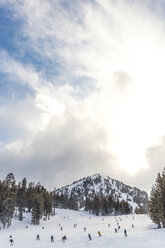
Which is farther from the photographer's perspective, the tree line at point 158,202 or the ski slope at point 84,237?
the tree line at point 158,202

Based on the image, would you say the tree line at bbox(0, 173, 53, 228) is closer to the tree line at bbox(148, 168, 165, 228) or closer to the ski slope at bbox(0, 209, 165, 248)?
the ski slope at bbox(0, 209, 165, 248)

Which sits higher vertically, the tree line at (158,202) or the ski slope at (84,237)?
the tree line at (158,202)

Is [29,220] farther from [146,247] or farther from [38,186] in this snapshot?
[146,247]

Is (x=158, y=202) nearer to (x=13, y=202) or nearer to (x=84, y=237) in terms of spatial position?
(x=84, y=237)

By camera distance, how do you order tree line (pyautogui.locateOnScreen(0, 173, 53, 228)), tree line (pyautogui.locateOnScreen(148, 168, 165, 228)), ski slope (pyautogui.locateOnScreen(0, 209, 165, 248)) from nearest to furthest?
1. ski slope (pyautogui.locateOnScreen(0, 209, 165, 248))
2. tree line (pyautogui.locateOnScreen(148, 168, 165, 228))
3. tree line (pyautogui.locateOnScreen(0, 173, 53, 228))

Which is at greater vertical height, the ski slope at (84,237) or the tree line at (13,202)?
the tree line at (13,202)

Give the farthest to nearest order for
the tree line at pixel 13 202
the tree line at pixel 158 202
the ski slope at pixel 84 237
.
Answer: the tree line at pixel 13 202
the tree line at pixel 158 202
the ski slope at pixel 84 237

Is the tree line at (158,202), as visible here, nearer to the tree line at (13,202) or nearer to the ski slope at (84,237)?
the ski slope at (84,237)

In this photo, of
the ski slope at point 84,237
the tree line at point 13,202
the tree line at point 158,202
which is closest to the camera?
the ski slope at point 84,237

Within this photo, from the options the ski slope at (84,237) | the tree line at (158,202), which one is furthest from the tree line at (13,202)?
the tree line at (158,202)

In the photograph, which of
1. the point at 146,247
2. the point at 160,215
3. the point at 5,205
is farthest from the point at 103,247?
the point at 5,205

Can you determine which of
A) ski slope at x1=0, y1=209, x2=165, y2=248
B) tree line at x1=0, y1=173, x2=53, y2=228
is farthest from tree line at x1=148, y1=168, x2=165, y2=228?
tree line at x1=0, y1=173, x2=53, y2=228

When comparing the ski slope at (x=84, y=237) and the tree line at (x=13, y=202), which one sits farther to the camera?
the tree line at (x=13, y=202)

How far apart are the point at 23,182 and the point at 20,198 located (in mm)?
7188
